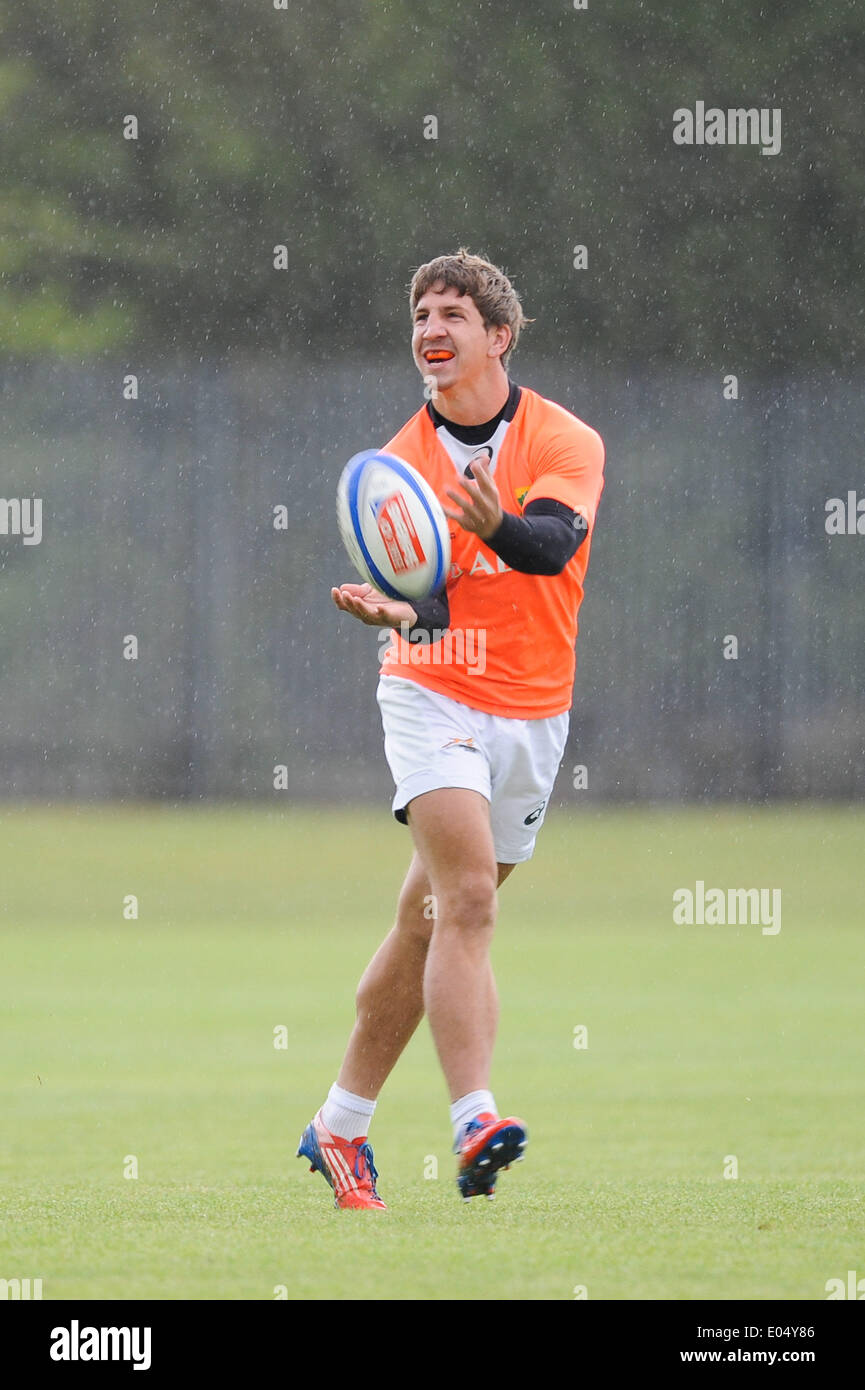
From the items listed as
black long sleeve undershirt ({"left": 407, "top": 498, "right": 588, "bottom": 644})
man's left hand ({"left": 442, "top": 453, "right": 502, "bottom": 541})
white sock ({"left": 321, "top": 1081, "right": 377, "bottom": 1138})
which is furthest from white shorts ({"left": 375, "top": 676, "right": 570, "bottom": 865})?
white sock ({"left": 321, "top": 1081, "right": 377, "bottom": 1138})

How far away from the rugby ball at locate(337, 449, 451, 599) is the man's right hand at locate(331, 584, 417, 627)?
0.06m

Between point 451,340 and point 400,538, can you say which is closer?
point 400,538

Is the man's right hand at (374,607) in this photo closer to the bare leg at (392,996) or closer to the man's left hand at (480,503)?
the man's left hand at (480,503)

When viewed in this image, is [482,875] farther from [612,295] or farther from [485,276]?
[612,295]

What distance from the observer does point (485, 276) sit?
496 centimetres

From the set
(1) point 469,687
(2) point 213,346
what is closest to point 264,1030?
(1) point 469,687

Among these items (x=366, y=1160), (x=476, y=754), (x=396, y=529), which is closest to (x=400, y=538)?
(x=396, y=529)

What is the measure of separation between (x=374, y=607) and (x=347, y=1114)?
3.85 feet

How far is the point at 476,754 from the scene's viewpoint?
467 cm

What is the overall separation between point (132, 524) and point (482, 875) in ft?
36.8

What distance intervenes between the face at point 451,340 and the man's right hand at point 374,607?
0.56 metres

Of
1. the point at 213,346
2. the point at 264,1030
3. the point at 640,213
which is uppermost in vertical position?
the point at 640,213

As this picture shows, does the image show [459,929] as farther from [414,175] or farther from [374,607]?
[414,175]

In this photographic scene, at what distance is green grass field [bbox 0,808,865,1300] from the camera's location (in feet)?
13.0
